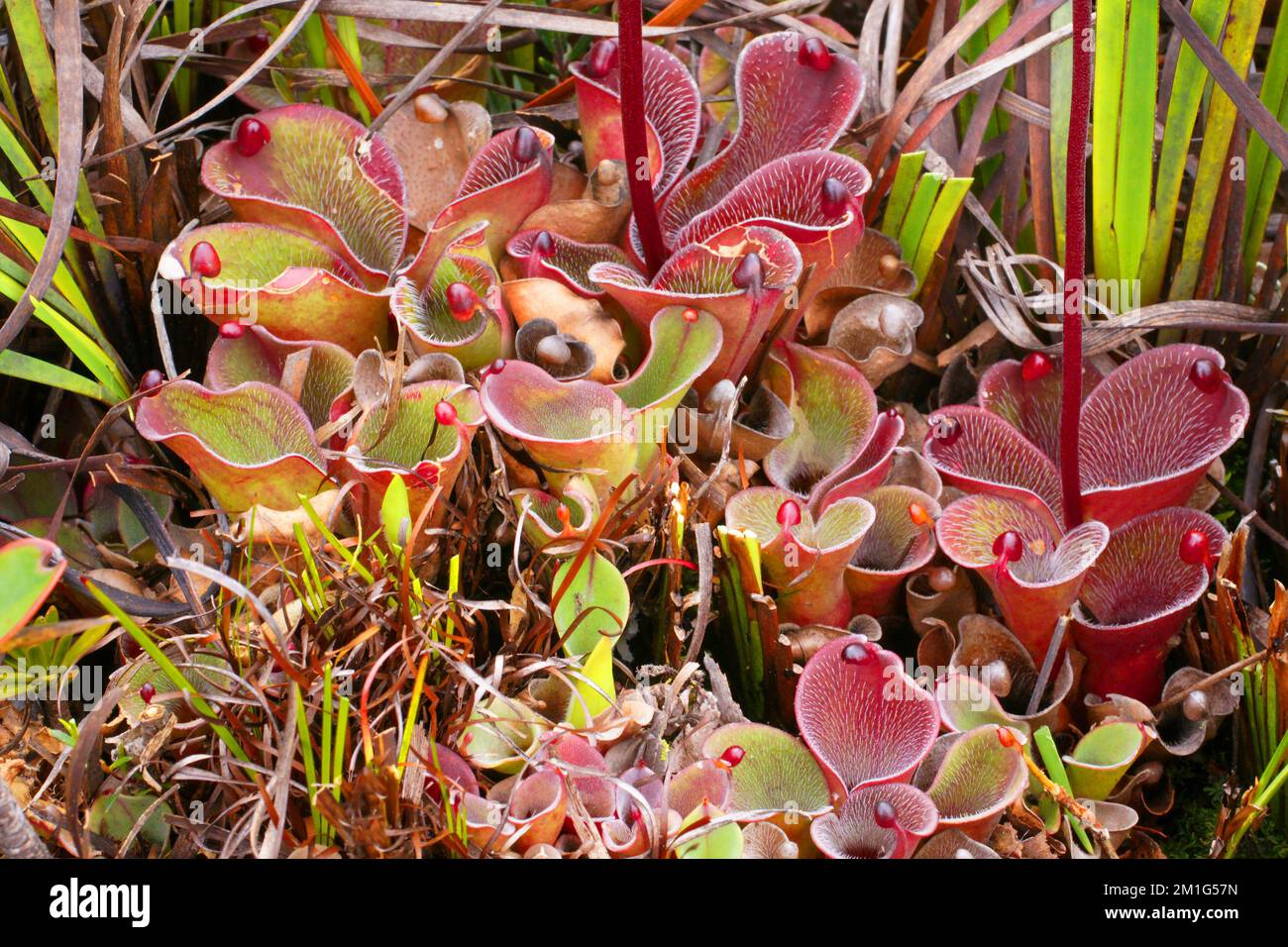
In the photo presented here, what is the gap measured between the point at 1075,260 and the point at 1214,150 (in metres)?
0.32

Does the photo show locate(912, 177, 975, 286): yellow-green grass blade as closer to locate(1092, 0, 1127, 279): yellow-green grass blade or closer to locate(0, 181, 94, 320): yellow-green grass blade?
locate(1092, 0, 1127, 279): yellow-green grass blade

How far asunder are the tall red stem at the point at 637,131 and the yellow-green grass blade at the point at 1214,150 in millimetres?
523

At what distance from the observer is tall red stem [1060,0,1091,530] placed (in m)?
0.82

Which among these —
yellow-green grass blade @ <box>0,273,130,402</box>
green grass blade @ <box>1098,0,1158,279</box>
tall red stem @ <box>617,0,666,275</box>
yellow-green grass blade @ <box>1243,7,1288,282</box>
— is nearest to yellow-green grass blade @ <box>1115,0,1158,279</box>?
green grass blade @ <box>1098,0,1158,279</box>

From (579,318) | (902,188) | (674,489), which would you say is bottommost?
(674,489)

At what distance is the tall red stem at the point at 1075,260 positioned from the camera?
824 mm

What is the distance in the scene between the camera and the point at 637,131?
1012mm

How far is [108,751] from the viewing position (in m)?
0.93

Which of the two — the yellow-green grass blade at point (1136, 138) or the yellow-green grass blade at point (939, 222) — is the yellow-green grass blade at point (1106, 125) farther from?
the yellow-green grass blade at point (939, 222)

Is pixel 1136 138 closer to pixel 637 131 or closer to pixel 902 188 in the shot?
pixel 902 188

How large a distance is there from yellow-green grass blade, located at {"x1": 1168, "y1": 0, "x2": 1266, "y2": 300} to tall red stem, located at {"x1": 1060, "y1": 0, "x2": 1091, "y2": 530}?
26 centimetres

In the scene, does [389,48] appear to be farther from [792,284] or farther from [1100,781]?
[1100,781]

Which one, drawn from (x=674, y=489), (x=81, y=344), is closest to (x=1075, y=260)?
(x=674, y=489)

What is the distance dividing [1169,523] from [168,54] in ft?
3.44
